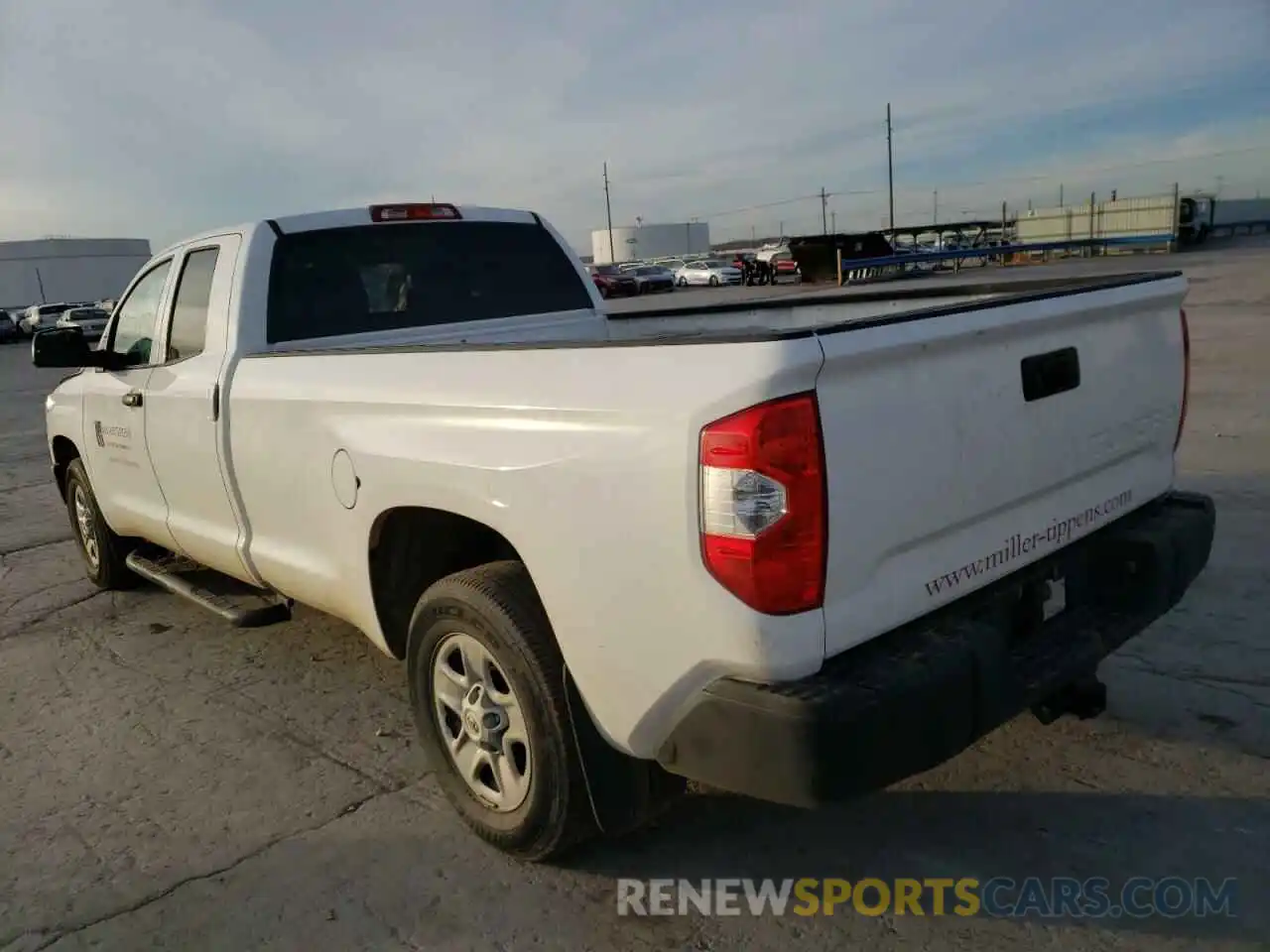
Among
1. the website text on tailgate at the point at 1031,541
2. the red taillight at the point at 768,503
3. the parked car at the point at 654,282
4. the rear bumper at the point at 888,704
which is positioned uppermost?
the red taillight at the point at 768,503

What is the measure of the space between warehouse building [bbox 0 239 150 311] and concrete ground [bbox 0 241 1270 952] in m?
89.1

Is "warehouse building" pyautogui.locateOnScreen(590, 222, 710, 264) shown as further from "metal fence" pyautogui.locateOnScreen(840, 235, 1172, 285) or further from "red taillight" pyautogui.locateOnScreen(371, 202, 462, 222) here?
"red taillight" pyautogui.locateOnScreen(371, 202, 462, 222)

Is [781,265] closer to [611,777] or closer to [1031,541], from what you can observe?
[1031,541]

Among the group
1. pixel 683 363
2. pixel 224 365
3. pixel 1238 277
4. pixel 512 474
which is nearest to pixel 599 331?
pixel 224 365

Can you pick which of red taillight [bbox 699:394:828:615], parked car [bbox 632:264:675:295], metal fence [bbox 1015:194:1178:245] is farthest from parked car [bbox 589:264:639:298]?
red taillight [bbox 699:394:828:615]

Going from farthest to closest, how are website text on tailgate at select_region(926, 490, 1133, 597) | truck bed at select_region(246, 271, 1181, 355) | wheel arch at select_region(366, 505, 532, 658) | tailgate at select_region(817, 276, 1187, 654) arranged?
wheel arch at select_region(366, 505, 532, 658)
truck bed at select_region(246, 271, 1181, 355)
website text on tailgate at select_region(926, 490, 1133, 597)
tailgate at select_region(817, 276, 1187, 654)

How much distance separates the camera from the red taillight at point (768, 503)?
2178 mm

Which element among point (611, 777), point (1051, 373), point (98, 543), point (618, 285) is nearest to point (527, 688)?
point (611, 777)

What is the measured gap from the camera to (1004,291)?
3.71 metres

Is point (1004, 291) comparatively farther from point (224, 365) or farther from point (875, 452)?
point (224, 365)

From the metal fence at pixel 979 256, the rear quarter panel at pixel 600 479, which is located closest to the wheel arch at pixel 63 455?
the rear quarter panel at pixel 600 479

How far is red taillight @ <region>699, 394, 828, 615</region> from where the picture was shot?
2178 millimetres

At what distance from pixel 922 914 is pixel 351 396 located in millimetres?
2271

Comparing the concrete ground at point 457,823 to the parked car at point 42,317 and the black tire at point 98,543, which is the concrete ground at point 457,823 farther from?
the parked car at point 42,317
